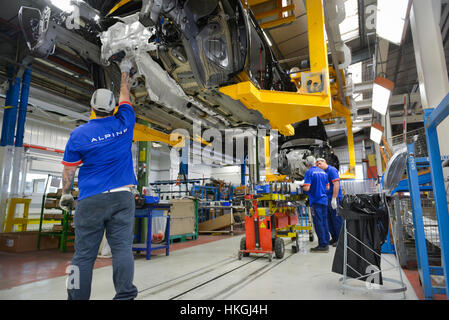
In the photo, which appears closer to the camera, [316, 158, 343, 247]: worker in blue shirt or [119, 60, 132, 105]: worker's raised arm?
[119, 60, 132, 105]: worker's raised arm

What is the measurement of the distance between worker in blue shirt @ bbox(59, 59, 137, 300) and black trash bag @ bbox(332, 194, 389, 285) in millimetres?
1856

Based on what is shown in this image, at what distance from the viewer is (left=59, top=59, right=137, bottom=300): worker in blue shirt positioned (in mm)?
1621

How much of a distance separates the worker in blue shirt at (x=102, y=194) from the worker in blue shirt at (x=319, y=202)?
3.19 m

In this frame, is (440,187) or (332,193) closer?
(440,187)

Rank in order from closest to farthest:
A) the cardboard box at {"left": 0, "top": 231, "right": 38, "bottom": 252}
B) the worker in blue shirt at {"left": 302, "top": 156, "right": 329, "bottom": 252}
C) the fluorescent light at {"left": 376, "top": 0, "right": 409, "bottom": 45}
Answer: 1. the fluorescent light at {"left": 376, "top": 0, "right": 409, "bottom": 45}
2. the worker in blue shirt at {"left": 302, "top": 156, "right": 329, "bottom": 252}
3. the cardboard box at {"left": 0, "top": 231, "right": 38, "bottom": 252}

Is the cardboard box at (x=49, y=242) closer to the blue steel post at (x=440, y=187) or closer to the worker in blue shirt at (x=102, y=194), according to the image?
the worker in blue shirt at (x=102, y=194)

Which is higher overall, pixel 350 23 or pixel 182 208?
pixel 350 23

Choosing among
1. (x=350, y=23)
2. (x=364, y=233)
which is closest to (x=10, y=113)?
(x=364, y=233)

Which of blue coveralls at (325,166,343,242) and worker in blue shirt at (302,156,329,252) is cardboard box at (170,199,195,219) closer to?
worker in blue shirt at (302,156,329,252)

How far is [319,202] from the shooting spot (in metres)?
4.28

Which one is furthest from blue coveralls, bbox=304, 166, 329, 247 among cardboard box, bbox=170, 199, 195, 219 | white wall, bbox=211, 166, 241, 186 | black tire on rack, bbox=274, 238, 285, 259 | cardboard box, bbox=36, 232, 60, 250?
white wall, bbox=211, 166, 241, 186

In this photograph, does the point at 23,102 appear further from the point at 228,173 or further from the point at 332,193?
the point at 228,173

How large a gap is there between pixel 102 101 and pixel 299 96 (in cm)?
203
